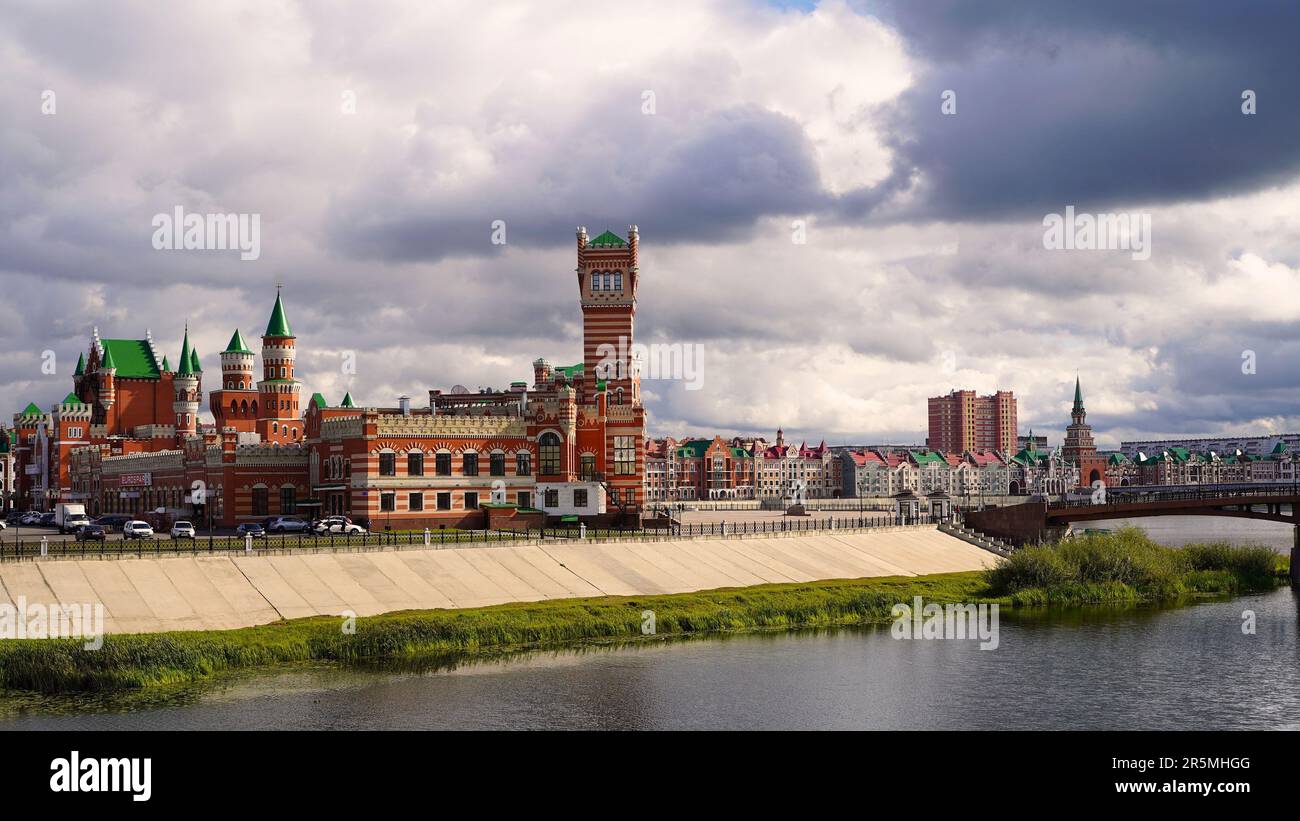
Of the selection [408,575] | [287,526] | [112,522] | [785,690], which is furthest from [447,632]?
[112,522]

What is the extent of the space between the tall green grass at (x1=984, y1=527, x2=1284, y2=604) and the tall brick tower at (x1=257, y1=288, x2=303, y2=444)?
74.3 meters

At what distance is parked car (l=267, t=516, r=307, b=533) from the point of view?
9483 centimetres

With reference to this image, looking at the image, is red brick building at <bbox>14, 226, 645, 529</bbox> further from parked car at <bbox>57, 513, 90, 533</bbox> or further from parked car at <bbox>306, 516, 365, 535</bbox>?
parked car at <bbox>57, 513, 90, 533</bbox>

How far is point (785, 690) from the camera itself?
5319cm

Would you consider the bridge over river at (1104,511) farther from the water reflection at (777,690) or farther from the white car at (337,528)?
the white car at (337,528)

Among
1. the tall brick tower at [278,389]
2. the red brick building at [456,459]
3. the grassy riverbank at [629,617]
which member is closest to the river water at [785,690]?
the grassy riverbank at [629,617]

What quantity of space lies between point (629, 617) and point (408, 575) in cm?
1324

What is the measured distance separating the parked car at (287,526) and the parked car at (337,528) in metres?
1.98

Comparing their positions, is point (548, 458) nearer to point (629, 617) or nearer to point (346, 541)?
point (346, 541)

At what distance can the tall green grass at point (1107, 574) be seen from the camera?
278 feet
